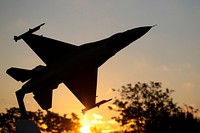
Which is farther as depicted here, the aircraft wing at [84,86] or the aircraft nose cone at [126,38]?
the aircraft wing at [84,86]

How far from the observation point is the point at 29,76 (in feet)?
64.8

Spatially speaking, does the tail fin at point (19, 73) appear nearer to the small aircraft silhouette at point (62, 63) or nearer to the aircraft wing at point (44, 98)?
the small aircraft silhouette at point (62, 63)

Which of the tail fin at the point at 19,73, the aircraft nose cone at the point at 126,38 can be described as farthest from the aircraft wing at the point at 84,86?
the aircraft nose cone at the point at 126,38

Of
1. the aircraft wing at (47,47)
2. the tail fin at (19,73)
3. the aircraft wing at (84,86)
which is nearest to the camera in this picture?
the tail fin at (19,73)

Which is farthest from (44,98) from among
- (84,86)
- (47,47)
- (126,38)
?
(126,38)

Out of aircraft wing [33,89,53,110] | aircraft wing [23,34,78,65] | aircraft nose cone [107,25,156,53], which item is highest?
aircraft wing [23,34,78,65]

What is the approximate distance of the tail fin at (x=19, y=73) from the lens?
19.4m

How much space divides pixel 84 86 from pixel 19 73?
561 cm

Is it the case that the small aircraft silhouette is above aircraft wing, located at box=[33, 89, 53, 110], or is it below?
above

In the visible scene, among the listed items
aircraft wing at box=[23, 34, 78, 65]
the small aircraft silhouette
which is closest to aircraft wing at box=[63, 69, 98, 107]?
the small aircraft silhouette

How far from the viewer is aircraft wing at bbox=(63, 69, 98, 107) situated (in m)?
22.3

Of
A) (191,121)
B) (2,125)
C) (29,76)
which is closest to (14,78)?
(29,76)

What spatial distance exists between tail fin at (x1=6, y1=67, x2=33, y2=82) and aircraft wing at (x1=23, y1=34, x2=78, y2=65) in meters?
1.88

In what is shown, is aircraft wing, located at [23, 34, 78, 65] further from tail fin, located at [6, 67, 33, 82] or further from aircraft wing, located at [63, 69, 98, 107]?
aircraft wing, located at [63, 69, 98, 107]
